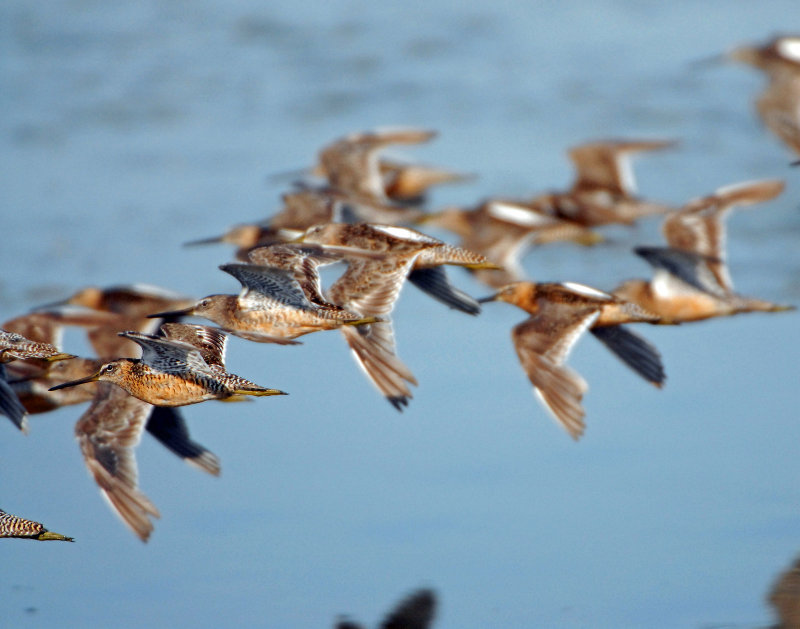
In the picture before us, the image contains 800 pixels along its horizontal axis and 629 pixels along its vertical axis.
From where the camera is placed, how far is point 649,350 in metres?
8.45

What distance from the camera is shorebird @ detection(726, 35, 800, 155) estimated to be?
10641 mm

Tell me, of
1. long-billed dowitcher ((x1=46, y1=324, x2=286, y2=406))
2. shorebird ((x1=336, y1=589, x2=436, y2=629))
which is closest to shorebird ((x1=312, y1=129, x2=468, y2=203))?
long-billed dowitcher ((x1=46, y1=324, x2=286, y2=406))

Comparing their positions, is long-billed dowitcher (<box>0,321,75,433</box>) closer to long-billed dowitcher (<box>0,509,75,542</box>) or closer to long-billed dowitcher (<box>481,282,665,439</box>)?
long-billed dowitcher (<box>0,509,75,542</box>)

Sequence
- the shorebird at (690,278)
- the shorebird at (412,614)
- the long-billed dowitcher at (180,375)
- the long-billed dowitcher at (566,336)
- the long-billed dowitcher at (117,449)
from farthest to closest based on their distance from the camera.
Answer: the shorebird at (690,278) < the long-billed dowitcher at (566,336) < the long-billed dowitcher at (117,449) < the shorebird at (412,614) < the long-billed dowitcher at (180,375)

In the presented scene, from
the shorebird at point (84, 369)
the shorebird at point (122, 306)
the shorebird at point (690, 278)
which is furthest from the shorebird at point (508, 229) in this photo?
the shorebird at point (84, 369)

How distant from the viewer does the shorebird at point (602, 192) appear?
39.1ft

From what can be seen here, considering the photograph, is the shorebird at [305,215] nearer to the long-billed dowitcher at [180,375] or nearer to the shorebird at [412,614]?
the long-billed dowitcher at [180,375]

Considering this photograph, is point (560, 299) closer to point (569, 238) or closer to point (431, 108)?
point (569, 238)

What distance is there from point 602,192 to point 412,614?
6.62 meters

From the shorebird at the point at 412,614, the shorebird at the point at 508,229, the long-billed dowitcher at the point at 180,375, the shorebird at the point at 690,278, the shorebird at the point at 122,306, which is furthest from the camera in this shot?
the shorebird at the point at 508,229

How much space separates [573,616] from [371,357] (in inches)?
85.2

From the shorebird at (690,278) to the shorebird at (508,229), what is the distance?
74.7 inches

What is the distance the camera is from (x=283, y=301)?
6.98 metres

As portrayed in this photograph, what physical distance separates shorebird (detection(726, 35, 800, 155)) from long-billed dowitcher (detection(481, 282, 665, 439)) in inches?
118
